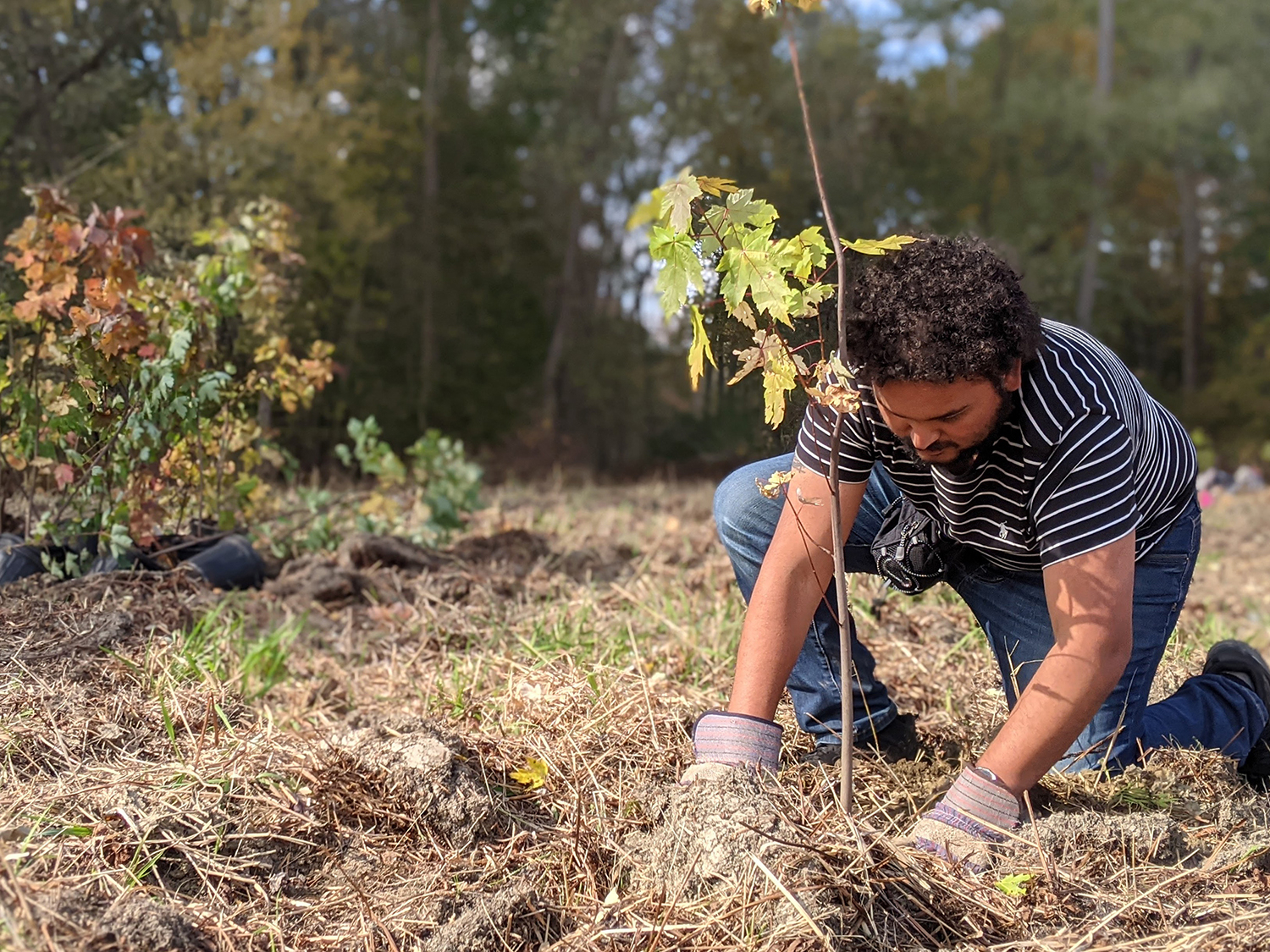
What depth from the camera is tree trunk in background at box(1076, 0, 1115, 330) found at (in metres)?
17.4

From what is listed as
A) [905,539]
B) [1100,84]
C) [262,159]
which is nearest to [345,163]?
[262,159]

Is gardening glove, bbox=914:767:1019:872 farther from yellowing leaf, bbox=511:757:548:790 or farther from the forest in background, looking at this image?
the forest in background

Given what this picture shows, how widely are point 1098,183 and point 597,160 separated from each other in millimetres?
9018

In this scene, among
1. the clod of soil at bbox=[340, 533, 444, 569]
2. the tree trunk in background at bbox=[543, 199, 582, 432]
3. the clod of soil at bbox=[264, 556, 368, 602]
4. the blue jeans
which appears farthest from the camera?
the tree trunk in background at bbox=[543, 199, 582, 432]

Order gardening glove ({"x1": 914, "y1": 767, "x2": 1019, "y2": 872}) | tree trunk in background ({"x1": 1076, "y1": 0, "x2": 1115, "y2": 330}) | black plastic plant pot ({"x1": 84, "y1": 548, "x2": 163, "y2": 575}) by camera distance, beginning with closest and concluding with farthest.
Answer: gardening glove ({"x1": 914, "y1": 767, "x2": 1019, "y2": 872}) < black plastic plant pot ({"x1": 84, "y1": 548, "x2": 163, "y2": 575}) < tree trunk in background ({"x1": 1076, "y1": 0, "x2": 1115, "y2": 330})

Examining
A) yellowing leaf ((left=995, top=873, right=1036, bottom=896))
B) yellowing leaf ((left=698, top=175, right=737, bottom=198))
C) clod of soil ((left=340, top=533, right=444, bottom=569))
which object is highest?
yellowing leaf ((left=698, top=175, right=737, bottom=198))

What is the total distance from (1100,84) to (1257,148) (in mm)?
3408

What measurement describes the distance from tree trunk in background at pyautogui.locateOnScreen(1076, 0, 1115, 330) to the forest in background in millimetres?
58

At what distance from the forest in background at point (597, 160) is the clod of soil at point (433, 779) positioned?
12.8 feet

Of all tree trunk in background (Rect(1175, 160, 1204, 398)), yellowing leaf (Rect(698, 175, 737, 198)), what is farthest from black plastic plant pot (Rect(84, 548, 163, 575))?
tree trunk in background (Rect(1175, 160, 1204, 398))

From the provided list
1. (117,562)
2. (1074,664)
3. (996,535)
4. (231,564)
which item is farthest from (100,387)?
(1074,664)

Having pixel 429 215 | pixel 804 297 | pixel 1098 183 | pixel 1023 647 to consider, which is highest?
pixel 1098 183

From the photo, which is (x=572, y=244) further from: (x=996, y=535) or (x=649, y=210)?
(x=649, y=210)

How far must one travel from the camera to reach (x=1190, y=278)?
2078cm
